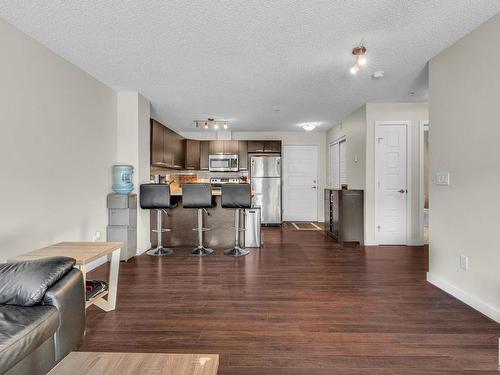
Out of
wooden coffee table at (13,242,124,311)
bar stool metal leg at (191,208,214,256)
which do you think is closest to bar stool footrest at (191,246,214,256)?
bar stool metal leg at (191,208,214,256)

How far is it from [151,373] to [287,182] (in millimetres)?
6361

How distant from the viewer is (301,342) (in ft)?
6.07

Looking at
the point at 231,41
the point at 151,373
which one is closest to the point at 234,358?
the point at 151,373

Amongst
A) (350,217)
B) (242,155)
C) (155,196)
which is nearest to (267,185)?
(242,155)

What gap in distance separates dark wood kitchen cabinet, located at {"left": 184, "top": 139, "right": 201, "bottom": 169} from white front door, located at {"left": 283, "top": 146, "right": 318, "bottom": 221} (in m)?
2.25

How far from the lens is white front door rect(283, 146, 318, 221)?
23.9 ft

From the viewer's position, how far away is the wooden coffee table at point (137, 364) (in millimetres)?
1145

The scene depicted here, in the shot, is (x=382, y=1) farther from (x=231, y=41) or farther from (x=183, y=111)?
(x=183, y=111)

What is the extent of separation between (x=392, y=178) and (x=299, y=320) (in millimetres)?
3422

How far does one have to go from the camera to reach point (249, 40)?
2541 mm

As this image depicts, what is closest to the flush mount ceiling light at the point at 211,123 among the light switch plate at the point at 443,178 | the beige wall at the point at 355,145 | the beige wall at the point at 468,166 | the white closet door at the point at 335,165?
the beige wall at the point at 355,145

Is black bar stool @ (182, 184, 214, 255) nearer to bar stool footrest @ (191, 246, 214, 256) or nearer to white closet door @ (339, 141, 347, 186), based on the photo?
bar stool footrest @ (191, 246, 214, 256)

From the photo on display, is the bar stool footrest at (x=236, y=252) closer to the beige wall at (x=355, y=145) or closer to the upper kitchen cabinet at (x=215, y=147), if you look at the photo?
the beige wall at (x=355, y=145)

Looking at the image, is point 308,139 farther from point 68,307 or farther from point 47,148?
point 68,307
